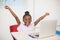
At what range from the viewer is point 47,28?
1569 mm

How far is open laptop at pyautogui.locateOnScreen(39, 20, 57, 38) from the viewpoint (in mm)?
1531

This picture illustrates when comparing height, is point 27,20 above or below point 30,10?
below

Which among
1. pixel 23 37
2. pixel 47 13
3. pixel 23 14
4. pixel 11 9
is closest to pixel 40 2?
pixel 47 13

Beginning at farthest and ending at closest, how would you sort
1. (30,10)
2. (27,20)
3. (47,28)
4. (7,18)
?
(30,10) → (27,20) → (7,18) → (47,28)

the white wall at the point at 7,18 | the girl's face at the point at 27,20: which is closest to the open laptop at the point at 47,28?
the girl's face at the point at 27,20

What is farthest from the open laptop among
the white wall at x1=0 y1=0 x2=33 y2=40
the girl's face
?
the white wall at x1=0 y1=0 x2=33 y2=40

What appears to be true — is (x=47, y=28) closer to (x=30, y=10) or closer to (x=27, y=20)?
(x=27, y=20)

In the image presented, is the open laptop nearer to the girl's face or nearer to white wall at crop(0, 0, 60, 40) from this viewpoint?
the girl's face

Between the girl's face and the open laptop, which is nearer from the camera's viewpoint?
the open laptop

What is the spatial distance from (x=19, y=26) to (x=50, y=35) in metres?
0.98

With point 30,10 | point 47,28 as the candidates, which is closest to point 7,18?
point 30,10

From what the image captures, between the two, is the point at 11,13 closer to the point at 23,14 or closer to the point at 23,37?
the point at 23,14

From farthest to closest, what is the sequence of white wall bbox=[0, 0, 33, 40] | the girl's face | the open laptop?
the girl's face → white wall bbox=[0, 0, 33, 40] → the open laptop

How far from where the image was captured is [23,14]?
2.64 meters
